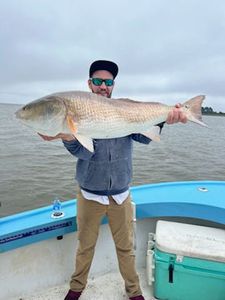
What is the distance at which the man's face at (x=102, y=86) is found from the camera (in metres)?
2.78

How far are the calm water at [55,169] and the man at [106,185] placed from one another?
4527mm

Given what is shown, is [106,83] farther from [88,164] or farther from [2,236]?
[2,236]

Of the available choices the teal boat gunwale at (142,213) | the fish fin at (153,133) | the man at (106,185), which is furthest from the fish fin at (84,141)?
the teal boat gunwale at (142,213)

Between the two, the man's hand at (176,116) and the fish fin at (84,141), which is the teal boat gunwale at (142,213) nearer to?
the man's hand at (176,116)

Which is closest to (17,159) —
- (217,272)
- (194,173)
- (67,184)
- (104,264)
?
(67,184)

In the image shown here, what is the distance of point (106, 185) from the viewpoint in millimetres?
2779

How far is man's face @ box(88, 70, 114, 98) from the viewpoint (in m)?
2.78

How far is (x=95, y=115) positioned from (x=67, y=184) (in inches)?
357

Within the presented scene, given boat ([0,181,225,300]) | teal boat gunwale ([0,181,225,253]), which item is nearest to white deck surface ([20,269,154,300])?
boat ([0,181,225,300])

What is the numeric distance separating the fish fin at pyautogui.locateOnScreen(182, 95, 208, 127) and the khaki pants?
931 mm

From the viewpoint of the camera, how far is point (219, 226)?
11.7 ft

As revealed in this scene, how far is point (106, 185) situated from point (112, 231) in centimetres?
49

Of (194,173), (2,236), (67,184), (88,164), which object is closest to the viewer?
(88,164)

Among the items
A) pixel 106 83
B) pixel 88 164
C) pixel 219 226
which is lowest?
pixel 219 226
